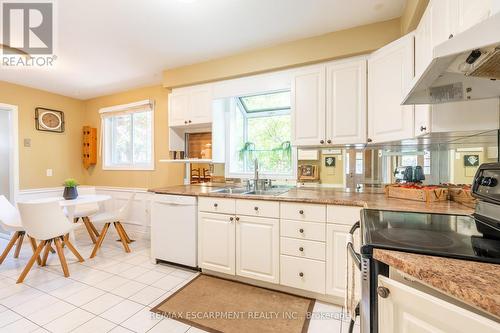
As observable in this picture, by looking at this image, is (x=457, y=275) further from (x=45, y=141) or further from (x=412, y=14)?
(x=45, y=141)

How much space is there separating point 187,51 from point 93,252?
263cm

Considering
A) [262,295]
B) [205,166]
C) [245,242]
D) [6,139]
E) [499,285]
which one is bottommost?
[262,295]

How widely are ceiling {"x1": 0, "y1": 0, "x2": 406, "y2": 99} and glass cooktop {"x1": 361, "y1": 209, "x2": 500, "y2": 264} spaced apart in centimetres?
169

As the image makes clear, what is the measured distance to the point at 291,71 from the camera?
239 centimetres

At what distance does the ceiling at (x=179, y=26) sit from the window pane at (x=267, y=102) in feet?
1.84

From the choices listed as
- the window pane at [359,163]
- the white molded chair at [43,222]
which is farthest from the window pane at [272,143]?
the white molded chair at [43,222]

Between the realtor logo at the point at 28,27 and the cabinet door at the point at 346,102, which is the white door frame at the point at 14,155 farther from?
the cabinet door at the point at 346,102

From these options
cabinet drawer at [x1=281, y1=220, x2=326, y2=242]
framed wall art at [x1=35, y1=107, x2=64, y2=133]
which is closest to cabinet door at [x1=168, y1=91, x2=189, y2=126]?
cabinet drawer at [x1=281, y1=220, x2=326, y2=242]

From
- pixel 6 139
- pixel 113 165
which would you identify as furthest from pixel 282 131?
pixel 6 139

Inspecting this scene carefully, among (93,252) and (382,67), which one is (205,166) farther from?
(382,67)

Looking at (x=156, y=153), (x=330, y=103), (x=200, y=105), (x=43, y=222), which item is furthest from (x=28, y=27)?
(x=330, y=103)

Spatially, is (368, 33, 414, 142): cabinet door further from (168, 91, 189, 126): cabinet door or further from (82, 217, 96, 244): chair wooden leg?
(82, 217, 96, 244): chair wooden leg

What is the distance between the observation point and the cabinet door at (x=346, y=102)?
205 cm

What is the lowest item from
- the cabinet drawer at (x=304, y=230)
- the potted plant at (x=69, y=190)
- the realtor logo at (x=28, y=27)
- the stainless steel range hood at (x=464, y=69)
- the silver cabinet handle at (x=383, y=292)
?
the cabinet drawer at (x=304, y=230)
